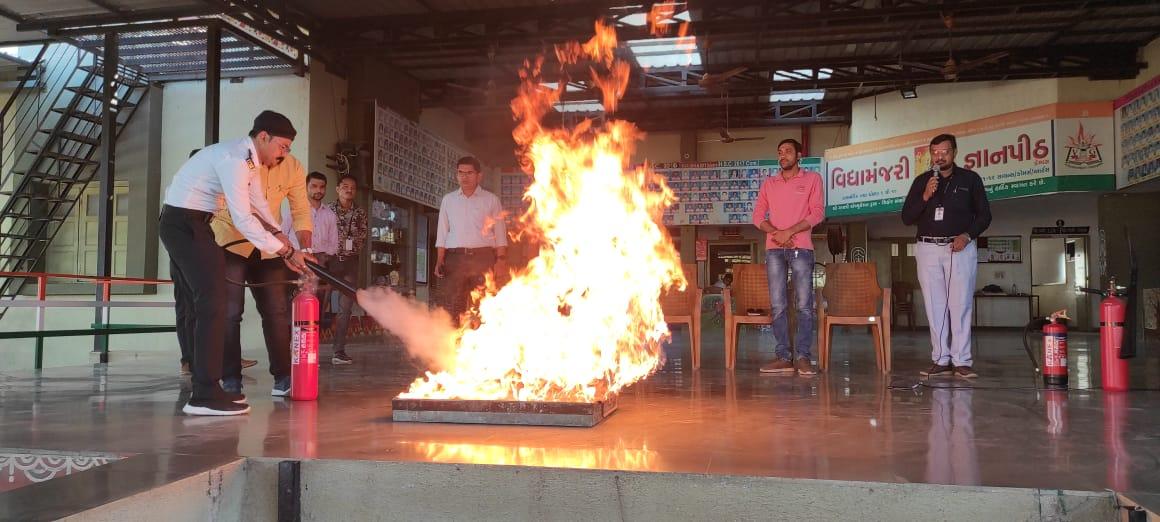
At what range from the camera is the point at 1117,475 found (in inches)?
89.0

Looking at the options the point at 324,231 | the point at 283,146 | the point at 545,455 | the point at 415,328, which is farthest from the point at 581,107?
the point at 545,455

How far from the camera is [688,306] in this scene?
680cm

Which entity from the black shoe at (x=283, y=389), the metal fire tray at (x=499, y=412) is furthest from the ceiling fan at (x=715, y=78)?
the metal fire tray at (x=499, y=412)

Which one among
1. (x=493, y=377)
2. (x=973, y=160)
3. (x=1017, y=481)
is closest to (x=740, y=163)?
(x=973, y=160)

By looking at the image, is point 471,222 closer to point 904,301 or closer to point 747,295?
point 747,295

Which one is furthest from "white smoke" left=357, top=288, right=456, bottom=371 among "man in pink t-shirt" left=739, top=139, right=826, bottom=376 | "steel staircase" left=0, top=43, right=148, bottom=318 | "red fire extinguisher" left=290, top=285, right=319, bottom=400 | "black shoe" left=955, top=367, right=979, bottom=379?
"steel staircase" left=0, top=43, right=148, bottom=318

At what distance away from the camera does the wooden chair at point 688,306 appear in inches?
263

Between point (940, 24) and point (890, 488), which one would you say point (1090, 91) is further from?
point (890, 488)

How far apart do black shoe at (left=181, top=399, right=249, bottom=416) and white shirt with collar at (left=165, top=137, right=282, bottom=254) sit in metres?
0.81

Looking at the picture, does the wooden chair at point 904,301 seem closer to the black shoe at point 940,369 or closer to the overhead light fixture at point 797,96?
the overhead light fixture at point 797,96

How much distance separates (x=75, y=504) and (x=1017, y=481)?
2.67 metres

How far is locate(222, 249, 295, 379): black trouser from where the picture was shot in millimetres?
4273

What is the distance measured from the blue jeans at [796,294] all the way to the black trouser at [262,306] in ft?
12.5

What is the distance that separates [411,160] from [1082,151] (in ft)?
37.4
